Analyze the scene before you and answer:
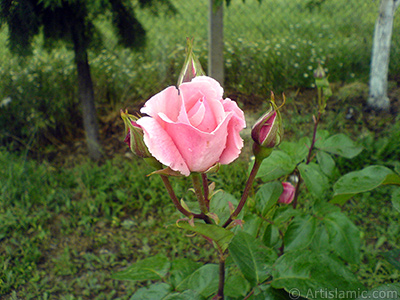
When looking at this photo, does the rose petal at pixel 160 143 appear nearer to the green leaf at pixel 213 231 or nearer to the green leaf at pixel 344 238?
the green leaf at pixel 213 231

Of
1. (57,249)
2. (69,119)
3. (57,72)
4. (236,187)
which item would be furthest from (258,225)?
(57,72)

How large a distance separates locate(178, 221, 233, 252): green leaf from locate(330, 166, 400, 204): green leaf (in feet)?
1.73

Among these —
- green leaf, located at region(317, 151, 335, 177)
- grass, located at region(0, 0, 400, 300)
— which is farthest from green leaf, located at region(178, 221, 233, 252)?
grass, located at region(0, 0, 400, 300)

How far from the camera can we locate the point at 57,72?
3086 millimetres

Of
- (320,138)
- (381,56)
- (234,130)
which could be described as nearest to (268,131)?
(234,130)

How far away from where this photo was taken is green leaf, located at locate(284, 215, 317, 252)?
1.10m

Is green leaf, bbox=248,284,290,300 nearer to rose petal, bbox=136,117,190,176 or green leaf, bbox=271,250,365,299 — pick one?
green leaf, bbox=271,250,365,299

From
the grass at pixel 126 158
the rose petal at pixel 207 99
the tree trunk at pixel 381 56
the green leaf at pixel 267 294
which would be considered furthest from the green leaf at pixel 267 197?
the tree trunk at pixel 381 56

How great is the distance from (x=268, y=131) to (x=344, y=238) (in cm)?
68

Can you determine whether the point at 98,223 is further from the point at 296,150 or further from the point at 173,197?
the point at 173,197

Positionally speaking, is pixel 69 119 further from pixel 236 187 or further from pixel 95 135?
pixel 236 187

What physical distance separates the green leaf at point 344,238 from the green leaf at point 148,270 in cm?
56

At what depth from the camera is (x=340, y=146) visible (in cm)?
136

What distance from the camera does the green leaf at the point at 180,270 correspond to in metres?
0.99
